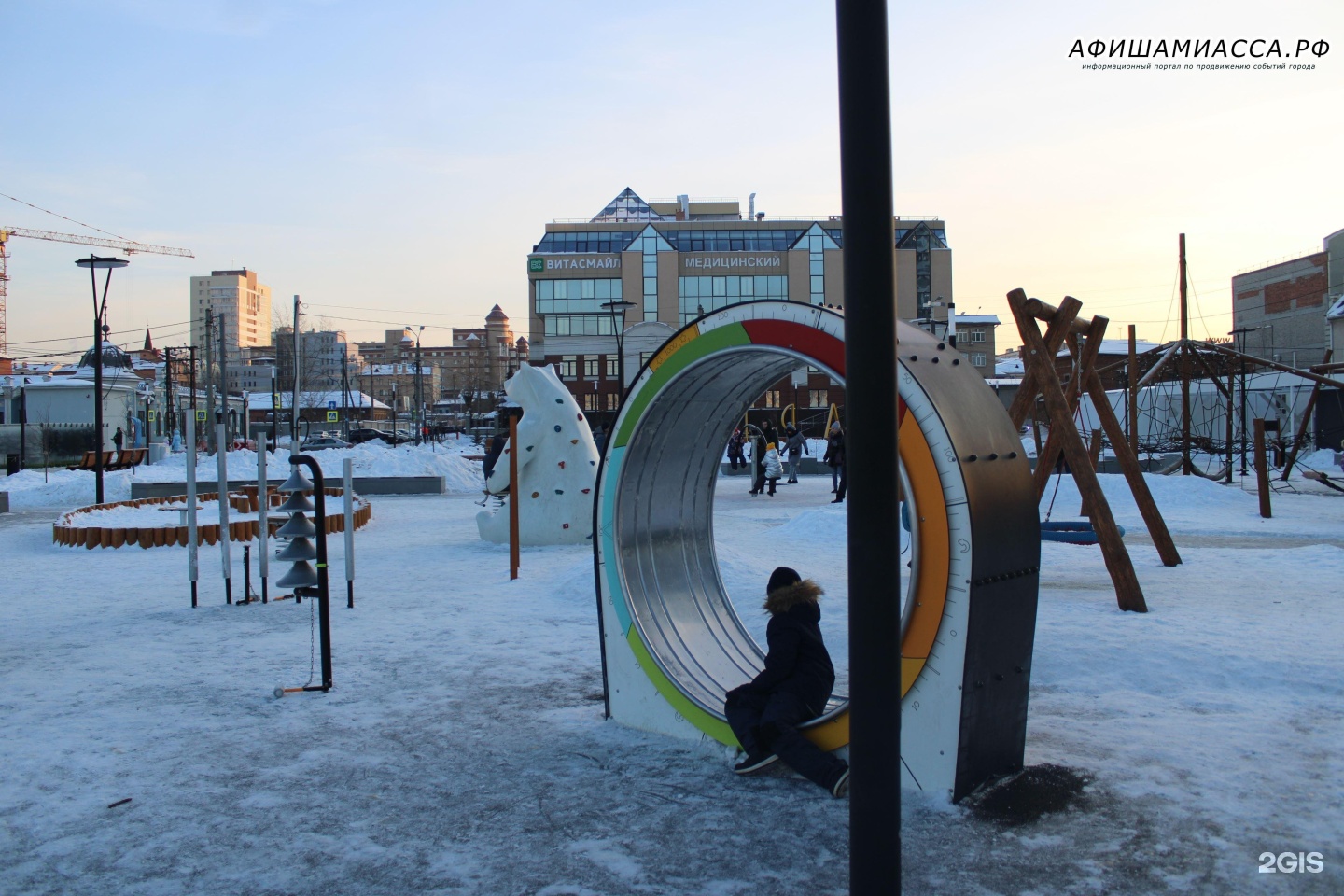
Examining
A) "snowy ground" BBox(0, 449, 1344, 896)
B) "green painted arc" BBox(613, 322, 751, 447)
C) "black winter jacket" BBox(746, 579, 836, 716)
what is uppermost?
"green painted arc" BBox(613, 322, 751, 447)

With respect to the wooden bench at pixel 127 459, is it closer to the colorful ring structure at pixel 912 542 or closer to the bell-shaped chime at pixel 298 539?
the bell-shaped chime at pixel 298 539

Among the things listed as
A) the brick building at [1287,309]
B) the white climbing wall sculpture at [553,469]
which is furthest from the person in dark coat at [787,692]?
the brick building at [1287,309]

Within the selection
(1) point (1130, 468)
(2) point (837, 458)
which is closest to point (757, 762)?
(1) point (1130, 468)

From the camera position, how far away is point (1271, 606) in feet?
30.5

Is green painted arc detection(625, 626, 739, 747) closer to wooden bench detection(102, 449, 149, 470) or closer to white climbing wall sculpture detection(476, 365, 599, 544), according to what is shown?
white climbing wall sculpture detection(476, 365, 599, 544)

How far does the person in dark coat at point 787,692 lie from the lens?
16.3 ft

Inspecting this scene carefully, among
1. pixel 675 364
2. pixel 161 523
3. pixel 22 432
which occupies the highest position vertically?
pixel 22 432

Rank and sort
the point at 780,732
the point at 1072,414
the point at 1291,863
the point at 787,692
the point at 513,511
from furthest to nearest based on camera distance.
→ the point at 513,511 < the point at 1072,414 < the point at 787,692 < the point at 780,732 < the point at 1291,863

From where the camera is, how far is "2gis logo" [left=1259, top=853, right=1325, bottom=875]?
3.90 meters

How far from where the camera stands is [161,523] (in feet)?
58.8

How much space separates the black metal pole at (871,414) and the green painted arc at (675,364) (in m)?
2.62

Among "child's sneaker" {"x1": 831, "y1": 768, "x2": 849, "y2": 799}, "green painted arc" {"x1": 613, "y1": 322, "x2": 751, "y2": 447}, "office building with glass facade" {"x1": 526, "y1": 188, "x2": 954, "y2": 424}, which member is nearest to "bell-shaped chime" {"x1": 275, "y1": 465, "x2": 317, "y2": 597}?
→ "green painted arc" {"x1": 613, "y1": 322, "x2": 751, "y2": 447}

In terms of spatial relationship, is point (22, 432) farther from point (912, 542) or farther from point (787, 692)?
point (912, 542)

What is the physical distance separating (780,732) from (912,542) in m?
1.21
